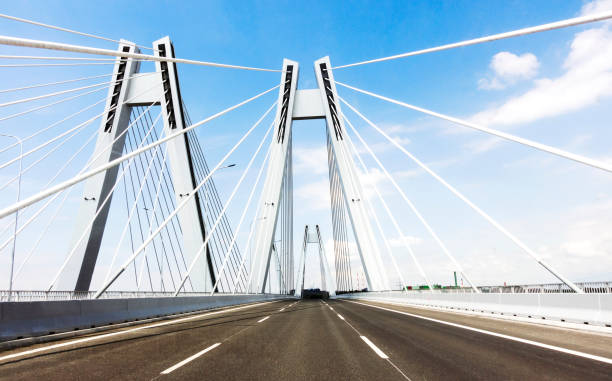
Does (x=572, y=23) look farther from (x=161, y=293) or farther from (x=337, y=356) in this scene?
(x=161, y=293)

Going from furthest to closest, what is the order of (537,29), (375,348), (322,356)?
(537,29) → (375,348) → (322,356)

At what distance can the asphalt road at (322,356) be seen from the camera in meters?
5.60

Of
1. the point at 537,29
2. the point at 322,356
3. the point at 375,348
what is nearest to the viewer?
the point at 322,356

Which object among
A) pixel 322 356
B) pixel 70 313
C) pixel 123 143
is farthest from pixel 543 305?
pixel 123 143

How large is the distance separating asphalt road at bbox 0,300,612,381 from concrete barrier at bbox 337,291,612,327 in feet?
2.10

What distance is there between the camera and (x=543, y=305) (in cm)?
1184

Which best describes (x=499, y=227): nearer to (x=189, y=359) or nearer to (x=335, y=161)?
(x=189, y=359)

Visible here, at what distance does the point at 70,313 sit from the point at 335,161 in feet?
76.1

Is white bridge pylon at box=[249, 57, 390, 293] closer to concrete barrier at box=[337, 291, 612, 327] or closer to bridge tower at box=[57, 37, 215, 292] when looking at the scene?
bridge tower at box=[57, 37, 215, 292]

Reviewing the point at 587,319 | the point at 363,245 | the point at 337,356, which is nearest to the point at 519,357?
the point at 337,356

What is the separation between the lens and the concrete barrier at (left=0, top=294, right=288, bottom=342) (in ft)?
27.2

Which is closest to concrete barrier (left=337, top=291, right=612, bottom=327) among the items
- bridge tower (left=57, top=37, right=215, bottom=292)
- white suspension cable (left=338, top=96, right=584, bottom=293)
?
white suspension cable (left=338, top=96, right=584, bottom=293)

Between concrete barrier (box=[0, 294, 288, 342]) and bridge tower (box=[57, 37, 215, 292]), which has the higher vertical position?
bridge tower (box=[57, 37, 215, 292])

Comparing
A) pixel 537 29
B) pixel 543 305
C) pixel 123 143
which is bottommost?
pixel 543 305
